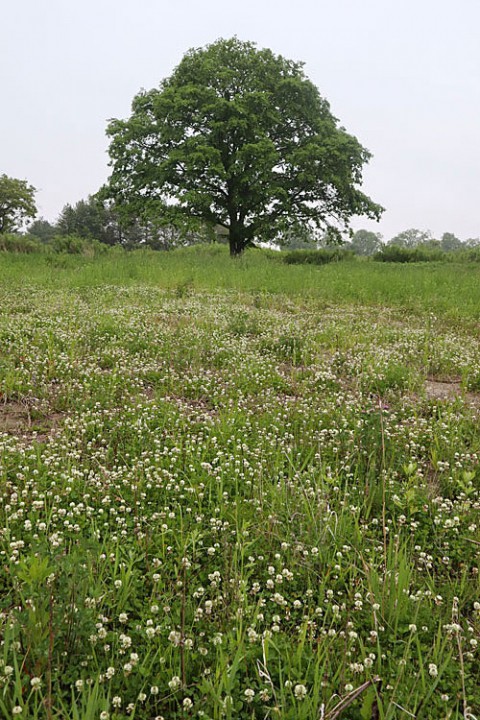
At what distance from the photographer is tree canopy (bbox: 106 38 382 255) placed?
29.4 metres

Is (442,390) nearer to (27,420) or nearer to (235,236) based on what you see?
(27,420)

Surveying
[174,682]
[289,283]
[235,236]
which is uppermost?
[235,236]

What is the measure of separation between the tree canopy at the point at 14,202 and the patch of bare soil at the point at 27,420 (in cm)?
7948

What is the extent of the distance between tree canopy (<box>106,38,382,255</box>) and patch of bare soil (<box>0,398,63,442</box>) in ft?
83.6

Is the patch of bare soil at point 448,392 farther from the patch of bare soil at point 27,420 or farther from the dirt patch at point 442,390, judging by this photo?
the patch of bare soil at point 27,420

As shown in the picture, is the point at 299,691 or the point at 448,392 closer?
the point at 299,691

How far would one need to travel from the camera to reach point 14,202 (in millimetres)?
73125

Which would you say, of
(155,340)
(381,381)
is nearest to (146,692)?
(381,381)

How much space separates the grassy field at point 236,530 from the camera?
1981 millimetres

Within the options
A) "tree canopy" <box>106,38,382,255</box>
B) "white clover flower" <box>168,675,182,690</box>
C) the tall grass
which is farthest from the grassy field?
"tree canopy" <box>106,38,382,255</box>

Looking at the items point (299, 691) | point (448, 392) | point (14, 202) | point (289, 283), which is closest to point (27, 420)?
point (299, 691)

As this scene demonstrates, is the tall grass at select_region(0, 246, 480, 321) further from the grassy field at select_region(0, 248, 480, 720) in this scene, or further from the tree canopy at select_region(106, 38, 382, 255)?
the tree canopy at select_region(106, 38, 382, 255)

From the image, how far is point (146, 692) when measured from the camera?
6.54 ft

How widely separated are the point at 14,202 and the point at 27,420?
8183 centimetres
